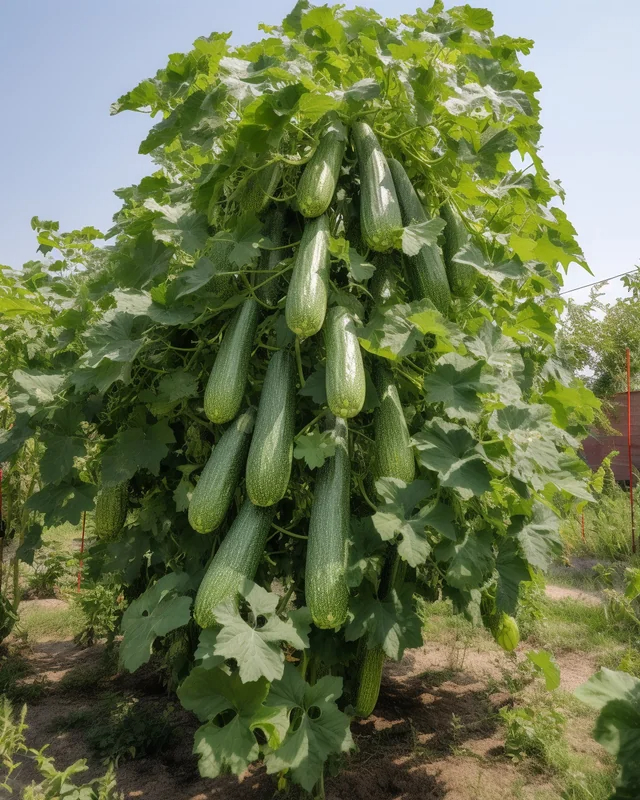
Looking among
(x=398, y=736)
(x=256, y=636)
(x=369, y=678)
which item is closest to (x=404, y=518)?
(x=256, y=636)

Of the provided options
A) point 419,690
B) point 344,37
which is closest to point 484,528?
point 344,37

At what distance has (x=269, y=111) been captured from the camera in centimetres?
213

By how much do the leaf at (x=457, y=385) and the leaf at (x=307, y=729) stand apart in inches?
39.5

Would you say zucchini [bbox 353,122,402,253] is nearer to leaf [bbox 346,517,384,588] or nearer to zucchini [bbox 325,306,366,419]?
zucchini [bbox 325,306,366,419]

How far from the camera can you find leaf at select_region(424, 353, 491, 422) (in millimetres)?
2104

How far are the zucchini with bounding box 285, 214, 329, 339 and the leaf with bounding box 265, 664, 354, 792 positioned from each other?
1.16m

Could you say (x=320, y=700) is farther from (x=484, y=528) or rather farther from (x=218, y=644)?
(x=484, y=528)

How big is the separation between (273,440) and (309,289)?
1.77 feet

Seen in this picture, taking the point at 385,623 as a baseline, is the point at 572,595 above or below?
below

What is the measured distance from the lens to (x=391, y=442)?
221 centimetres

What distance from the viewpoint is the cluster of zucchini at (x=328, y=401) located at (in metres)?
2.04

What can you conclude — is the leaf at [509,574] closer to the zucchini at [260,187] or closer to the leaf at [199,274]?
the leaf at [199,274]

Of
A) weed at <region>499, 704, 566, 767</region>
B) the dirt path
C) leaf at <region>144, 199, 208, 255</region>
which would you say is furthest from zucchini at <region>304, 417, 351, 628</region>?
the dirt path

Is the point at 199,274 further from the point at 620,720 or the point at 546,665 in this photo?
the point at 546,665
